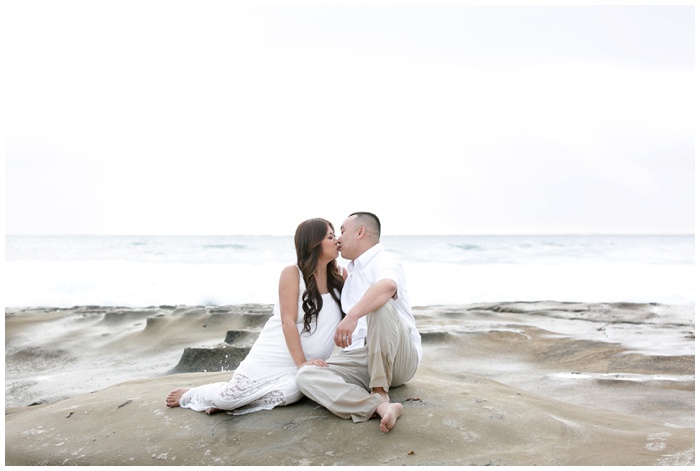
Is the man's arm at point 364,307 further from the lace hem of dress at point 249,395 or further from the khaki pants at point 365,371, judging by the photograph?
the lace hem of dress at point 249,395

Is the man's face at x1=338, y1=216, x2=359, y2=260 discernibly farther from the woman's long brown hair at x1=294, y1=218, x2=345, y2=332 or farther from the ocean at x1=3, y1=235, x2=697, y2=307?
the ocean at x1=3, y1=235, x2=697, y2=307

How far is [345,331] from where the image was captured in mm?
3596

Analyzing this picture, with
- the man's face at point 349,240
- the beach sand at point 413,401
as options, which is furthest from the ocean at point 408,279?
the man's face at point 349,240

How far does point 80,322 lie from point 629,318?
7.97m

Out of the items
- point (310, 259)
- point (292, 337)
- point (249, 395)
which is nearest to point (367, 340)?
point (292, 337)

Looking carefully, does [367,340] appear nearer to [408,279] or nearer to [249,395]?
[249,395]

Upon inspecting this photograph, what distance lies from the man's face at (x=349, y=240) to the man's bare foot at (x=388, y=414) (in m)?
0.99

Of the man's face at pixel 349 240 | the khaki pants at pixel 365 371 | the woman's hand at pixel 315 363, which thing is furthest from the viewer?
the man's face at pixel 349 240

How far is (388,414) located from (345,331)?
515 mm

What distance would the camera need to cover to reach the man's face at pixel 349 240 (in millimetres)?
4059

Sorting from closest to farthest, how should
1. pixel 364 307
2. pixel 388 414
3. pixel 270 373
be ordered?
1. pixel 388 414
2. pixel 364 307
3. pixel 270 373

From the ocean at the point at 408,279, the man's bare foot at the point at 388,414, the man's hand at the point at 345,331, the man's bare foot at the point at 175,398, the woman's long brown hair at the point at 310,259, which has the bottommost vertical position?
the ocean at the point at 408,279

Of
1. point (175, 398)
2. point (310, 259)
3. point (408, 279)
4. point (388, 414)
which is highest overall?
point (310, 259)

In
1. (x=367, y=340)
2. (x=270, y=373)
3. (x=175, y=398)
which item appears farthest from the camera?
(x=175, y=398)
